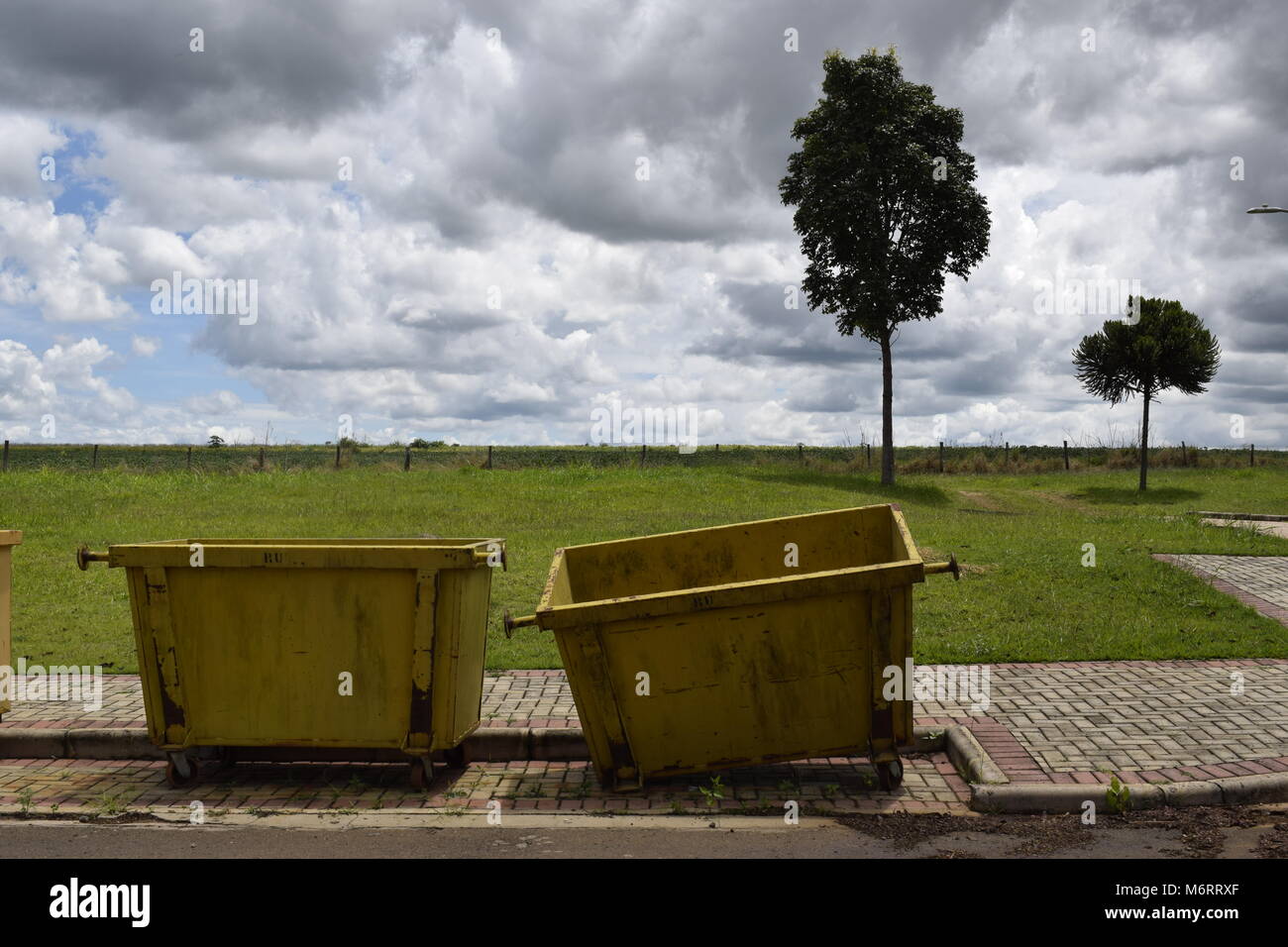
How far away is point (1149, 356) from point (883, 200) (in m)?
9.96

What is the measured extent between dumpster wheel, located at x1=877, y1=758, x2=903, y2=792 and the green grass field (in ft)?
10.8

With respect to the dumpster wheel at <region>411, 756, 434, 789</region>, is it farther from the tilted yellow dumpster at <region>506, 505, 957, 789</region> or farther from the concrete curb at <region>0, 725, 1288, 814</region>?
the tilted yellow dumpster at <region>506, 505, 957, 789</region>

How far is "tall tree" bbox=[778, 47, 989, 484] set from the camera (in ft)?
111

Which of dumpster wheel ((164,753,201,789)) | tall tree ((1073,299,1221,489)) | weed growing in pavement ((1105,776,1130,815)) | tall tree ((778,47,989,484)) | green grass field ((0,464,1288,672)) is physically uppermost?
tall tree ((778,47,989,484))

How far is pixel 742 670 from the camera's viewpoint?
558 cm

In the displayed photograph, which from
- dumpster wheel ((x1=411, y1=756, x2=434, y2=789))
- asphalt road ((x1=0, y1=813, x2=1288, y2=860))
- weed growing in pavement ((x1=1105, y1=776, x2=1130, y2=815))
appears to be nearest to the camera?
asphalt road ((x1=0, y1=813, x2=1288, y2=860))

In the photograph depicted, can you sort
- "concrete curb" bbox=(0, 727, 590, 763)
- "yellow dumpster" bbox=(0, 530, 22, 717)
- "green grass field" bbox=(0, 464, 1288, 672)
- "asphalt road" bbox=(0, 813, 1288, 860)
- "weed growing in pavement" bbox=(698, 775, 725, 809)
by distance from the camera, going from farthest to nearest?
"green grass field" bbox=(0, 464, 1288, 672) < "yellow dumpster" bbox=(0, 530, 22, 717) < "concrete curb" bbox=(0, 727, 590, 763) < "weed growing in pavement" bbox=(698, 775, 725, 809) < "asphalt road" bbox=(0, 813, 1288, 860)

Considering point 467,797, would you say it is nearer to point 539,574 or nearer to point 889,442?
point 539,574

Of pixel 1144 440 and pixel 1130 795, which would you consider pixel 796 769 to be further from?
pixel 1144 440

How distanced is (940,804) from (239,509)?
2039cm

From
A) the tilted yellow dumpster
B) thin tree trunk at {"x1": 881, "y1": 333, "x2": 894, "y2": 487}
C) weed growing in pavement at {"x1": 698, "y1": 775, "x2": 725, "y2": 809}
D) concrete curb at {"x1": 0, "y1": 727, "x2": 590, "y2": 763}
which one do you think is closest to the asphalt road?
weed growing in pavement at {"x1": 698, "y1": 775, "x2": 725, "y2": 809}

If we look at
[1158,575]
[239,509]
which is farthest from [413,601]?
[239,509]

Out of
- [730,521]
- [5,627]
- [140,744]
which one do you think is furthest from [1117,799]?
[730,521]

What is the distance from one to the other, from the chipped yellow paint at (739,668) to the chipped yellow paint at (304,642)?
0.68m
